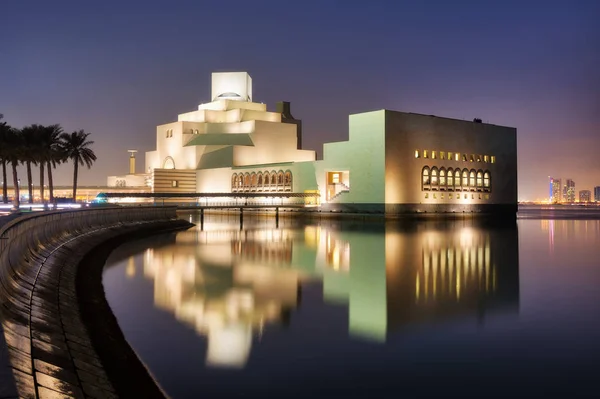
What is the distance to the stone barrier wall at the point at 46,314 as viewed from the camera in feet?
17.9

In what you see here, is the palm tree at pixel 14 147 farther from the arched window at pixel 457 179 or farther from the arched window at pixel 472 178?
the arched window at pixel 472 178

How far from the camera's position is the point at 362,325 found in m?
9.88

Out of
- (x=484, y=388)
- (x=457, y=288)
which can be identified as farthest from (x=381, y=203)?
(x=484, y=388)

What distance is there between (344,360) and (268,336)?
5.67ft

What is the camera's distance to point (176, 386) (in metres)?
6.67

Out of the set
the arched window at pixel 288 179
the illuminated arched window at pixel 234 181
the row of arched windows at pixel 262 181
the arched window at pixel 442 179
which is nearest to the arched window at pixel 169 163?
the illuminated arched window at pixel 234 181

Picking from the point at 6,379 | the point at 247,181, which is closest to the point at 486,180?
the point at 247,181

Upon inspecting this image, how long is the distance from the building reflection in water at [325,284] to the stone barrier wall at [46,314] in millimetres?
1754

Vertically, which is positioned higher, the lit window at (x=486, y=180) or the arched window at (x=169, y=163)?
the arched window at (x=169, y=163)

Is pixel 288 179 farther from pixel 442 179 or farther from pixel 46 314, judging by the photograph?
pixel 46 314

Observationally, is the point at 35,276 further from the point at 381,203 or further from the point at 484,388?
the point at 381,203

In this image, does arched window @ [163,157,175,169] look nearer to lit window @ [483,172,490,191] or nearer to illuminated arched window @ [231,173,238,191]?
illuminated arched window @ [231,173,238,191]

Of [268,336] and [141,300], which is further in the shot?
[141,300]

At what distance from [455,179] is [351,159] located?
12.9m
